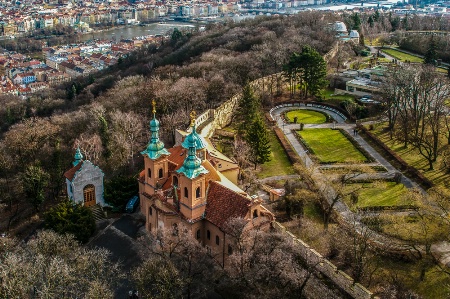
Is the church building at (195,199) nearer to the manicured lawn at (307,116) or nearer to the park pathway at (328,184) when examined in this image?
the park pathway at (328,184)

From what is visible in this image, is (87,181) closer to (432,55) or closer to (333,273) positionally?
(333,273)

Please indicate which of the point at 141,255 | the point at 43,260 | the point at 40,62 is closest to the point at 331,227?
the point at 141,255

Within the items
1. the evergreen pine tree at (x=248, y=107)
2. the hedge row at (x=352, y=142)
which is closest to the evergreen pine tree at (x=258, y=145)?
the hedge row at (x=352, y=142)

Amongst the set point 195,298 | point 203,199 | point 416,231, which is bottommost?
point 195,298

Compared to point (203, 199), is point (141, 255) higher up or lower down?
lower down

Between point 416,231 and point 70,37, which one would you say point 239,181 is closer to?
point 416,231
